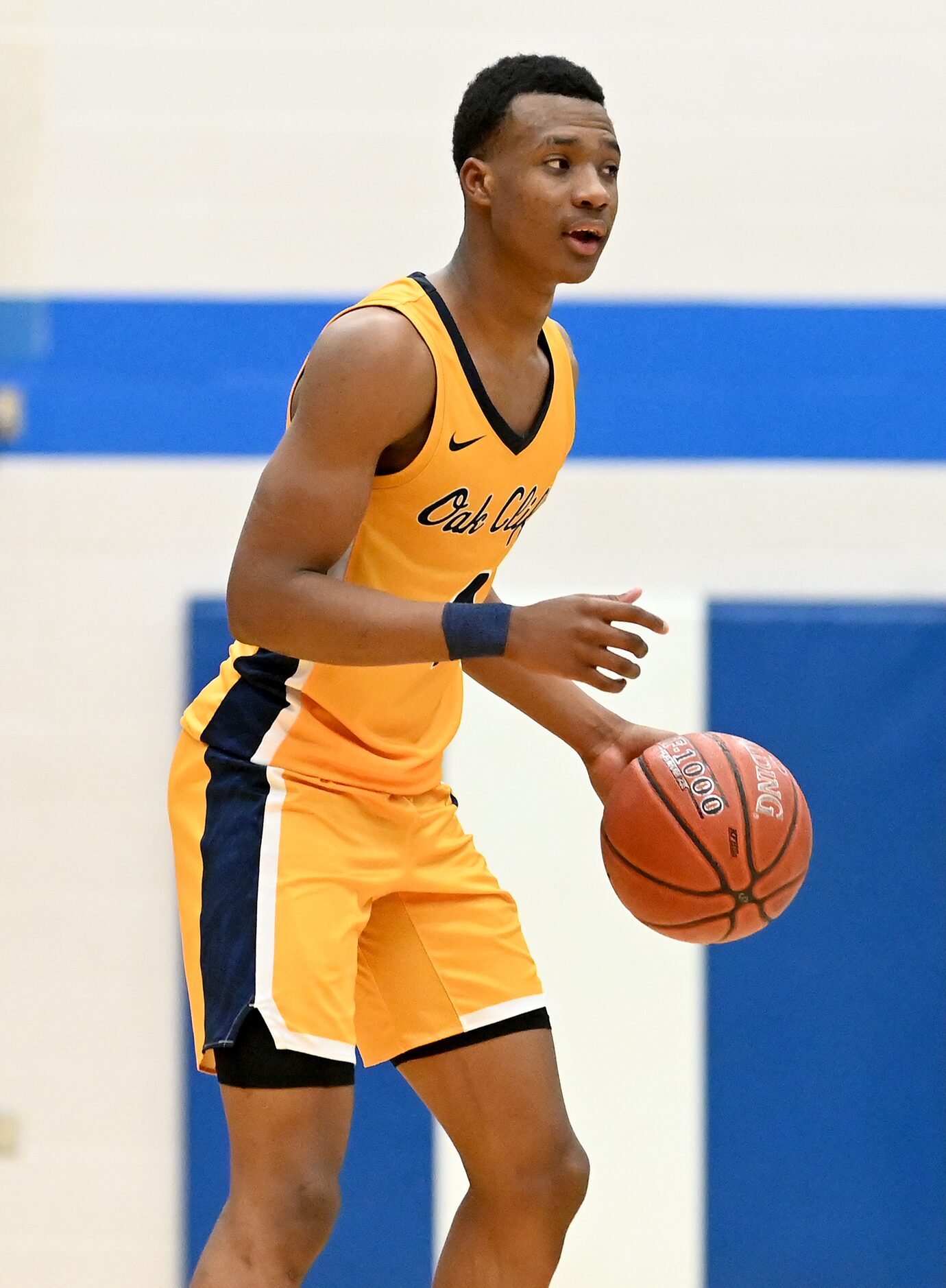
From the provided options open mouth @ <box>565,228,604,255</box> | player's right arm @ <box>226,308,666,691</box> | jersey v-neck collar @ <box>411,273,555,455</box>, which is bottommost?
player's right arm @ <box>226,308,666,691</box>

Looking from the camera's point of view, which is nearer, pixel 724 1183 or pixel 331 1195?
pixel 331 1195

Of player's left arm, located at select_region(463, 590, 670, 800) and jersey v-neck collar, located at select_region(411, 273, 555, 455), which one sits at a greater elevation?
jersey v-neck collar, located at select_region(411, 273, 555, 455)

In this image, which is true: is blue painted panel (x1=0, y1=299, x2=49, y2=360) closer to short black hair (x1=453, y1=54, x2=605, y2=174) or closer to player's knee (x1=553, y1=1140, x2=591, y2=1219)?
short black hair (x1=453, y1=54, x2=605, y2=174)

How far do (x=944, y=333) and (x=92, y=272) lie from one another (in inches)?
73.0

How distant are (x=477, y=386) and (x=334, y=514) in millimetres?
305

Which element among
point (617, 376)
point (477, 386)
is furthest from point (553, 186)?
point (617, 376)

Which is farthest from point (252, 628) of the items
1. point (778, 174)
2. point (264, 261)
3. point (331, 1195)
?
point (778, 174)

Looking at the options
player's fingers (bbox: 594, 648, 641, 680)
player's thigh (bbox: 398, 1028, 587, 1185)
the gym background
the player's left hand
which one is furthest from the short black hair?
player's thigh (bbox: 398, 1028, 587, 1185)

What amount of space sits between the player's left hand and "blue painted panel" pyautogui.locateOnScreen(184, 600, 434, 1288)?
1.09 metres

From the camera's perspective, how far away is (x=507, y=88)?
259 centimetres

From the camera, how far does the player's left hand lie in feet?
9.49

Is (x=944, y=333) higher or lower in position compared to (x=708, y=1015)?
higher

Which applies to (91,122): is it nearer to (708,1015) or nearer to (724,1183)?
(708,1015)

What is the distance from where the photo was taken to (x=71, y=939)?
378cm
